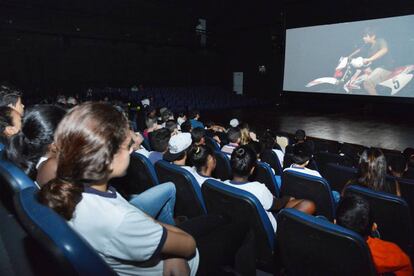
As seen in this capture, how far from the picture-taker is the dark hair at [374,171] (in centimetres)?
268

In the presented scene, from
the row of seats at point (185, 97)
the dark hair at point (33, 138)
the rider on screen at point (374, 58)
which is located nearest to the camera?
the dark hair at point (33, 138)

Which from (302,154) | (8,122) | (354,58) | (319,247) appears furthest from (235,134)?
(354,58)

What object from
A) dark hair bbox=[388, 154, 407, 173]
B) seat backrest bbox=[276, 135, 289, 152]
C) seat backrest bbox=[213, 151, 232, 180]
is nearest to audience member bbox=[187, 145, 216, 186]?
seat backrest bbox=[213, 151, 232, 180]

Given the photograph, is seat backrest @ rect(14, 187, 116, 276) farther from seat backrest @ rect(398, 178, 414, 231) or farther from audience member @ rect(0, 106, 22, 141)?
seat backrest @ rect(398, 178, 414, 231)

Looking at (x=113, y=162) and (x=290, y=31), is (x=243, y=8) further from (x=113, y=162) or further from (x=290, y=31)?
(x=113, y=162)

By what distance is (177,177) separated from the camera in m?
2.41

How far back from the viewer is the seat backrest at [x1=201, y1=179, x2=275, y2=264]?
1.84 m

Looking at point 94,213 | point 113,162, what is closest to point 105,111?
point 113,162

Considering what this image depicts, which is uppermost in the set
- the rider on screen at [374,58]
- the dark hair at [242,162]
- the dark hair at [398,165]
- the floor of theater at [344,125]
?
the rider on screen at [374,58]

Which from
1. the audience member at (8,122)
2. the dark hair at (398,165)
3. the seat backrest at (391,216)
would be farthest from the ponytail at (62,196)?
the dark hair at (398,165)

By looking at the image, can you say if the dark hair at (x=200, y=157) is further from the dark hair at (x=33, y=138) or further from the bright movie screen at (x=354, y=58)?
the bright movie screen at (x=354, y=58)

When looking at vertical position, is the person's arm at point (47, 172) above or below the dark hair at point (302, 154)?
above

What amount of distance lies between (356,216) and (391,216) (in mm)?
702

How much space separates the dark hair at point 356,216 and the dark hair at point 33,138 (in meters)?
1.83
